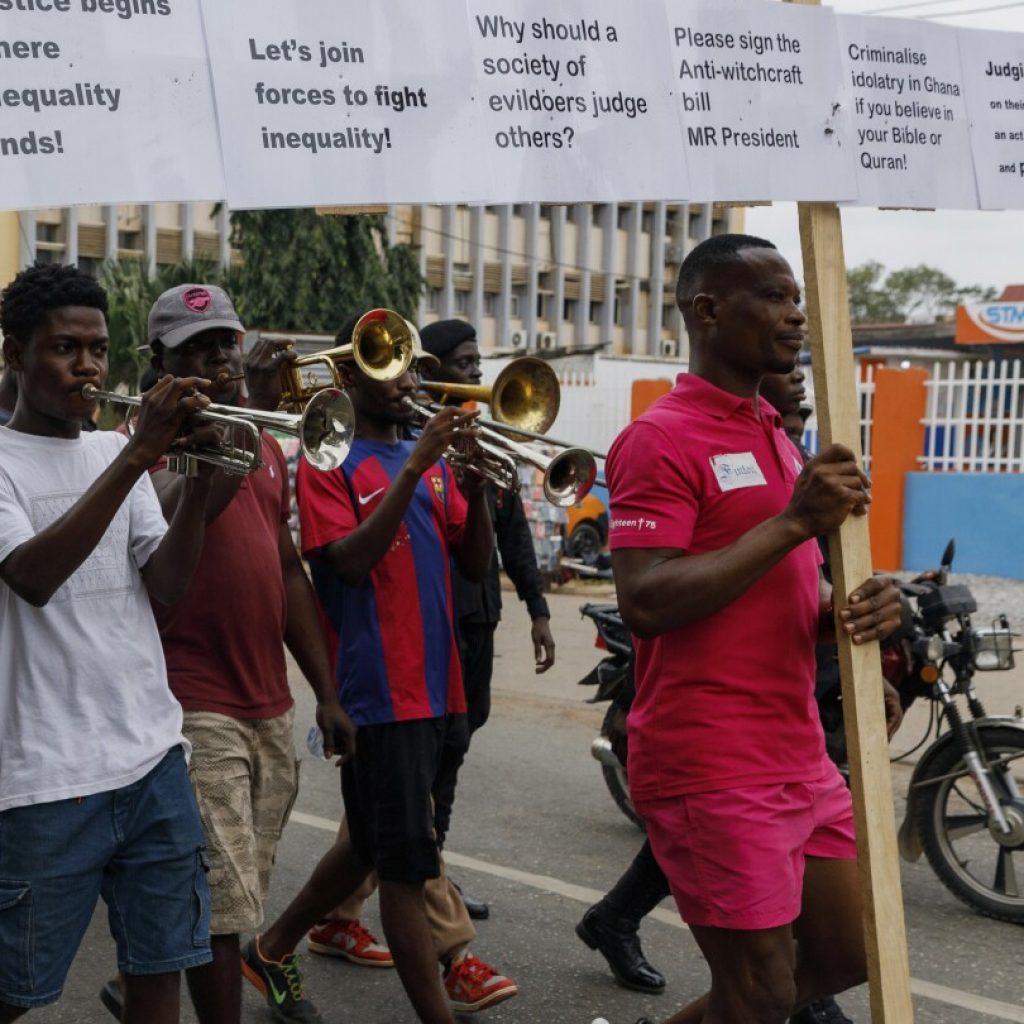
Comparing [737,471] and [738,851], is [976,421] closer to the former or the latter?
[737,471]

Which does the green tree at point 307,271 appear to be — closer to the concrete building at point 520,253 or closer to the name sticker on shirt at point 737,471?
the concrete building at point 520,253

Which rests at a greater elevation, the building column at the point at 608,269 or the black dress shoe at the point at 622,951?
the building column at the point at 608,269

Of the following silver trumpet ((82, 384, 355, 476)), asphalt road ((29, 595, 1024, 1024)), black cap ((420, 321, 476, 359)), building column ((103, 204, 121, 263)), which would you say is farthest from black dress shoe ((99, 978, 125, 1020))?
building column ((103, 204, 121, 263))

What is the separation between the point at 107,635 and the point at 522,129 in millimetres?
1298

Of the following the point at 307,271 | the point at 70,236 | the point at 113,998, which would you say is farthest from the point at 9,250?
the point at 113,998

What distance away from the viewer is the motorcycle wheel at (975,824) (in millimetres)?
5480

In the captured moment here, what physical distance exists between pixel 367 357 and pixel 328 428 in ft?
3.30

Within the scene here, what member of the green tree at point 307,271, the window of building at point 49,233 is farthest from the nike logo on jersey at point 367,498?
the window of building at point 49,233

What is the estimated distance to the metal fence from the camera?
14211 mm

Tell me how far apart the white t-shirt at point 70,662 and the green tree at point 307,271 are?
935 inches

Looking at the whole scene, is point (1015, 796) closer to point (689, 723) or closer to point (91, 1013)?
point (689, 723)

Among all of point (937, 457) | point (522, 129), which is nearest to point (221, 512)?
point (522, 129)

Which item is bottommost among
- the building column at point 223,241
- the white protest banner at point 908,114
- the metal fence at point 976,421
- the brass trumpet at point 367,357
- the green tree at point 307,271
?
the metal fence at point 976,421

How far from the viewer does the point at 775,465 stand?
3311mm
